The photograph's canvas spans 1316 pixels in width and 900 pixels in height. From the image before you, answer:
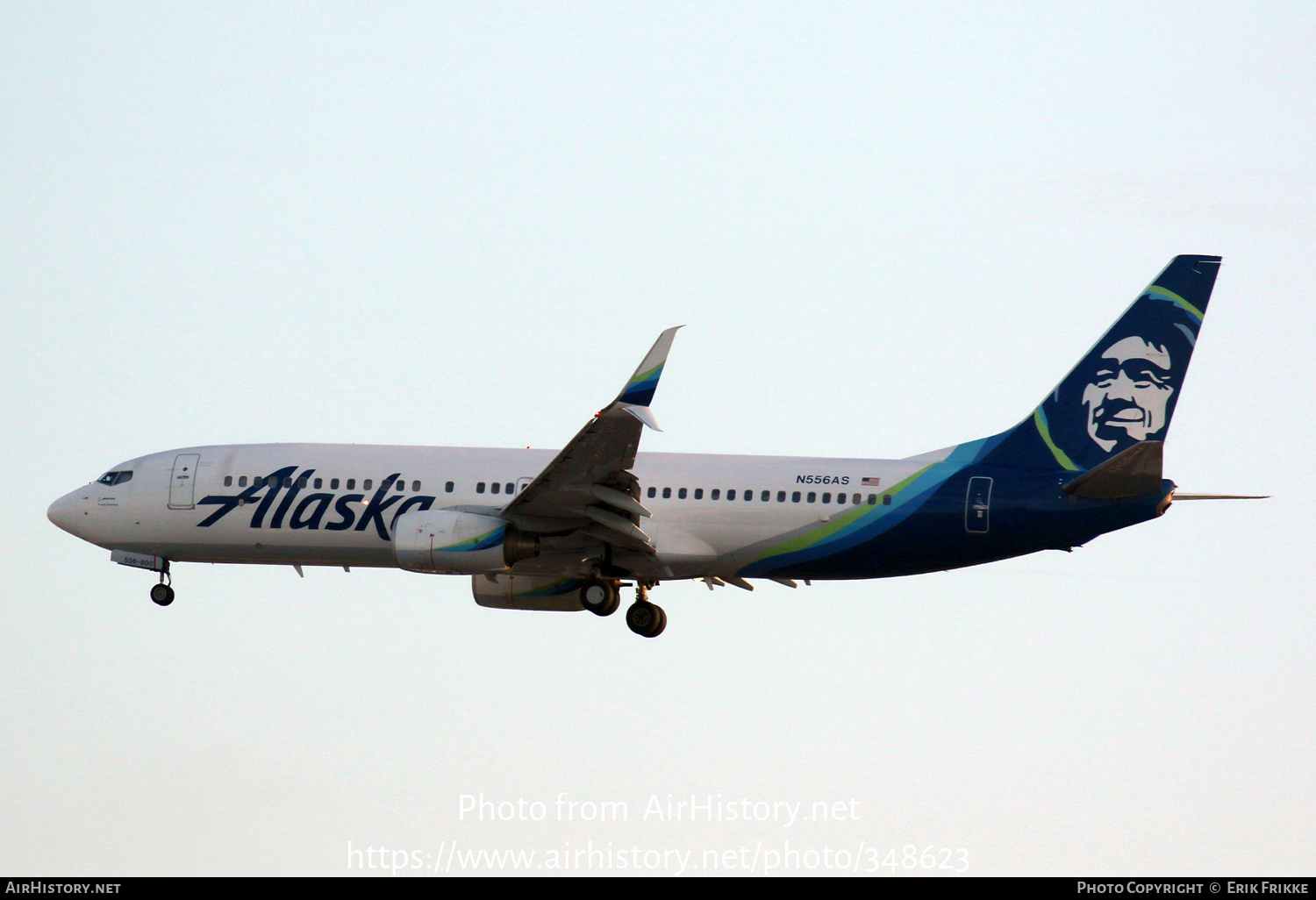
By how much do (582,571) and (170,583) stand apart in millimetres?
12021

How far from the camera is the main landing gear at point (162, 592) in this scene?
43.5 meters

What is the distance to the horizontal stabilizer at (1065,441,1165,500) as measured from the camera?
34781 mm

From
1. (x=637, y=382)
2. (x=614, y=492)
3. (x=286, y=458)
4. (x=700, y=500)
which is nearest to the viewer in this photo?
(x=637, y=382)

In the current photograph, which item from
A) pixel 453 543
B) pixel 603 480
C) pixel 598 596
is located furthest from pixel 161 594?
pixel 603 480

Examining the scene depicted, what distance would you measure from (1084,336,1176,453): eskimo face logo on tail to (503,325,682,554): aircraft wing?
421 inches

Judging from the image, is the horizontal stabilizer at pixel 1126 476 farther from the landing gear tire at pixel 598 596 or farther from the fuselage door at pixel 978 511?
the landing gear tire at pixel 598 596

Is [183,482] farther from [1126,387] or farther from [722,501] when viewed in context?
[1126,387]

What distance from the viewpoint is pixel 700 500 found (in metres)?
38.9

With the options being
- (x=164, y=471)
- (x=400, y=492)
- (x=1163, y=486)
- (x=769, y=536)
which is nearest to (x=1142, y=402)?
(x=1163, y=486)

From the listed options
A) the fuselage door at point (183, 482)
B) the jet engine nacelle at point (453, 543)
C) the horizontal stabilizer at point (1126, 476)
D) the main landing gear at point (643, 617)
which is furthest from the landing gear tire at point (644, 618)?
the fuselage door at point (183, 482)

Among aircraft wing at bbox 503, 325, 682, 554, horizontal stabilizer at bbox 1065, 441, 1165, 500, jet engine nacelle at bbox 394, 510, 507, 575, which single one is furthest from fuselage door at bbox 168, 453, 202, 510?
horizontal stabilizer at bbox 1065, 441, 1165, 500

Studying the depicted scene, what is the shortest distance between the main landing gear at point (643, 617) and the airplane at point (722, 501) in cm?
4

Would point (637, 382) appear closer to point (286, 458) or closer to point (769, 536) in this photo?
point (769, 536)

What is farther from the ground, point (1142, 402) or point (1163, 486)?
point (1142, 402)
